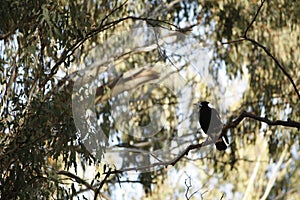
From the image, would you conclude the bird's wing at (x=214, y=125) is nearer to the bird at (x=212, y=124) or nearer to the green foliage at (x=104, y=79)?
the bird at (x=212, y=124)

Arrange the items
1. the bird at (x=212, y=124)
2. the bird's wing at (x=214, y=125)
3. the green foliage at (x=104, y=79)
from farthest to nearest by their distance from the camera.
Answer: the green foliage at (x=104, y=79) → the bird's wing at (x=214, y=125) → the bird at (x=212, y=124)

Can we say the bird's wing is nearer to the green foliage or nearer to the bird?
the bird

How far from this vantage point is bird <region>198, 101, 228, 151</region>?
146 inches

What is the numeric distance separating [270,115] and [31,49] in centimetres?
283

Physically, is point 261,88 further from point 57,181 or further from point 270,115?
point 57,181

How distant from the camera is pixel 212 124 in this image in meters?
4.00

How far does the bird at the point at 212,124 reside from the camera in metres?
3.70

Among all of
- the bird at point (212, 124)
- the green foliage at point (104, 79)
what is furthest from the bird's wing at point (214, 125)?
the green foliage at point (104, 79)

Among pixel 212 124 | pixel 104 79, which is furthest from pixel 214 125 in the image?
pixel 104 79

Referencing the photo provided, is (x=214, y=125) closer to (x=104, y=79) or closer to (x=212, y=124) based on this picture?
(x=212, y=124)

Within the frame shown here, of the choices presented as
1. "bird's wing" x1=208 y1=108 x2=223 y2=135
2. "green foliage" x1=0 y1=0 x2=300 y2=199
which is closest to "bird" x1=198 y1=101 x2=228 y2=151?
"bird's wing" x1=208 y1=108 x2=223 y2=135

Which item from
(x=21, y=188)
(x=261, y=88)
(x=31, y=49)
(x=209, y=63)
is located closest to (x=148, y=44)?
(x=209, y=63)

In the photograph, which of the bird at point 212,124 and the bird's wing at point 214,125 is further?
the bird's wing at point 214,125

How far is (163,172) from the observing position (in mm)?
7199
